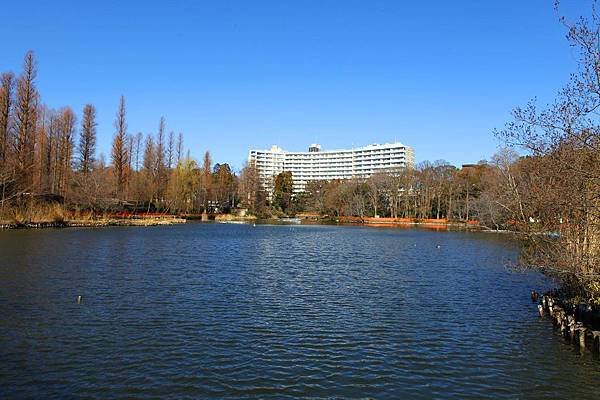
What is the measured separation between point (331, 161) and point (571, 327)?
578 feet

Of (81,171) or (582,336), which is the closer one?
(582,336)

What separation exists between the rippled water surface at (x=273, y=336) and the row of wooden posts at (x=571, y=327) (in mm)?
323

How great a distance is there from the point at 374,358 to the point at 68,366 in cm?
634

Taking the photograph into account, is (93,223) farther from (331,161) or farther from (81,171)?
(331,161)

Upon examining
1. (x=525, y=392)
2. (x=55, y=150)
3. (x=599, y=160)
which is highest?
(x=55, y=150)

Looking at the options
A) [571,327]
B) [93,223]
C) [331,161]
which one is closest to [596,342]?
[571,327]

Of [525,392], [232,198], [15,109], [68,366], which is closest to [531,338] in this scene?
[525,392]

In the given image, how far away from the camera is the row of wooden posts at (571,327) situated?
444 inches

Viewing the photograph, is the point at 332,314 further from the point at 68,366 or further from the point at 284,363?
the point at 68,366

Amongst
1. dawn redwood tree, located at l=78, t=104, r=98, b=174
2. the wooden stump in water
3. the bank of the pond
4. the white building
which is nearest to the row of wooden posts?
the wooden stump in water

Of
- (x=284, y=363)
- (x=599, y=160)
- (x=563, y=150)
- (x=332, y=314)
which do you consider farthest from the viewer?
(x=332, y=314)

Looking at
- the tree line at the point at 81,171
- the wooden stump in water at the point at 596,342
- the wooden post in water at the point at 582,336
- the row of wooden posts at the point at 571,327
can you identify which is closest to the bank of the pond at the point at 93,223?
the tree line at the point at 81,171

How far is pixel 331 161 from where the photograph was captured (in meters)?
187

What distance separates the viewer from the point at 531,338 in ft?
40.2
